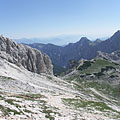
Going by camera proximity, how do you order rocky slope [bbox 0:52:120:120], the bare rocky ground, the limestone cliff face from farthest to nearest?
Answer: the limestone cliff face < rocky slope [bbox 0:52:120:120] < the bare rocky ground

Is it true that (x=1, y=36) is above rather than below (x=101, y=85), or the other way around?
above

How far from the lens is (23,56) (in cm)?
12762

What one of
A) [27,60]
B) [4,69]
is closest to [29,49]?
[27,60]

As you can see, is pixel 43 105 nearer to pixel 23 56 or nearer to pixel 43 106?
pixel 43 106

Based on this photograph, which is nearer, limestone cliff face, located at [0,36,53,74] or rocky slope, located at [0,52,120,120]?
rocky slope, located at [0,52,120,120]

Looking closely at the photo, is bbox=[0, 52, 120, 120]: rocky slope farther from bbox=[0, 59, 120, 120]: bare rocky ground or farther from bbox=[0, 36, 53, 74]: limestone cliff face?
bbox=[0, 36, 53, 74]: limestone cliff face

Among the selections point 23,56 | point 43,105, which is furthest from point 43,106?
point 23,56

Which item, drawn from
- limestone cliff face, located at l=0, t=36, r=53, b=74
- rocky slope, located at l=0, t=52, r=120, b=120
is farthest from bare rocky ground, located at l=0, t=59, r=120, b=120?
limestone cliff face, located at l=0, t=36, r=53, b=74

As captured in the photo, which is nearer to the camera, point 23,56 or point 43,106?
point 43,106

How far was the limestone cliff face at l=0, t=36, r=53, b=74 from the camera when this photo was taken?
118188mm

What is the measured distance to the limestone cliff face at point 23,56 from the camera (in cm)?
11819

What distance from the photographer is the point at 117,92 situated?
17962 cm

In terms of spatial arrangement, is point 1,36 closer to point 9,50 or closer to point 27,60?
point 9,50

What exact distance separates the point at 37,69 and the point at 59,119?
111921 mm
